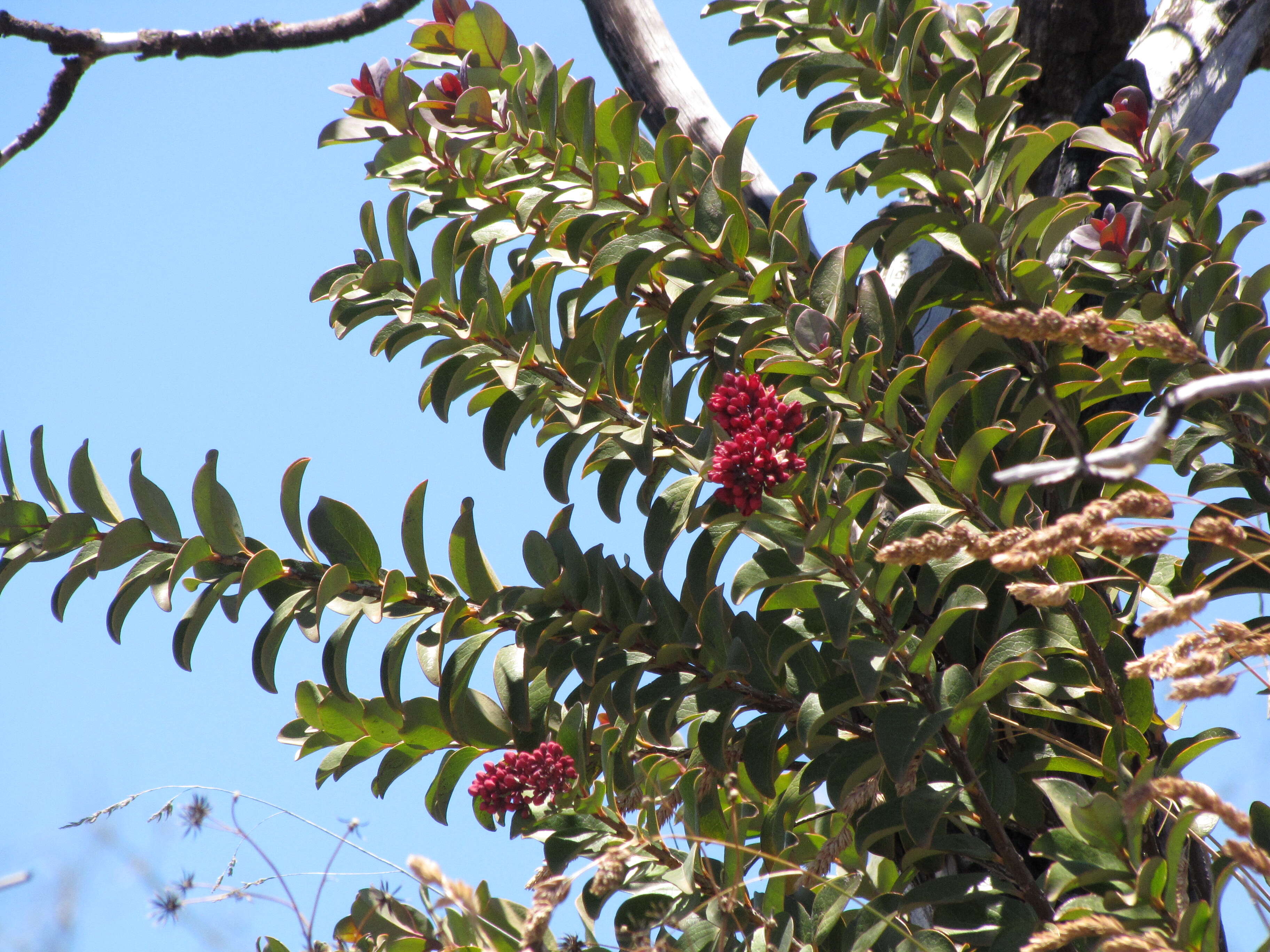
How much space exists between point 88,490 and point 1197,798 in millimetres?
1554

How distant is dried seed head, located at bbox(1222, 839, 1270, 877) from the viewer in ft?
2.74

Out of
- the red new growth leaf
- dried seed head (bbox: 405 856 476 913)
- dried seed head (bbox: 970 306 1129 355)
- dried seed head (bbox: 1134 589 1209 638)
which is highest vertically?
the red new growth leaf

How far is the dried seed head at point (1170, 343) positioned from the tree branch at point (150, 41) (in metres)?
2.92

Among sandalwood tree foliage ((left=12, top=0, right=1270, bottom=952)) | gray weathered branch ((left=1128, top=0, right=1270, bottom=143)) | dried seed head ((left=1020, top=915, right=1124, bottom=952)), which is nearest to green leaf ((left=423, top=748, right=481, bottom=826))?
sandalwood tree foliage ((left=12, top=0, right=1270, bottom=952))

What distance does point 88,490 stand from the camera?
58.7 inches


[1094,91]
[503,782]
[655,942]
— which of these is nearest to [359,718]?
[503,782]

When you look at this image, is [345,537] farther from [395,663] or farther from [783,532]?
[783,532]

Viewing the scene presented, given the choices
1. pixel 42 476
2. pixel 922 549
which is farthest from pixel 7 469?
pixel 922 549

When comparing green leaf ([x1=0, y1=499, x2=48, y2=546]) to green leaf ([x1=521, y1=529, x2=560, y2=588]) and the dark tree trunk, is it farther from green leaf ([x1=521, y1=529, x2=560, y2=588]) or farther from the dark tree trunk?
the dark tree trunk

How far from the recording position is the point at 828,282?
4.81ft

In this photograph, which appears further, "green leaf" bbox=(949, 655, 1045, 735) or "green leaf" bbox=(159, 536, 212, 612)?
"green leaf" bbox=(159, 536, 212, 612)

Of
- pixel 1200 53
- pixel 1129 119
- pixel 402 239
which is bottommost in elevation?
pixel 402 239

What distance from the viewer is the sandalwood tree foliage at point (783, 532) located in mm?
1252

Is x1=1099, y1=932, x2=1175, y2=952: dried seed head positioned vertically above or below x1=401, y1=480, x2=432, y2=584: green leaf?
below
